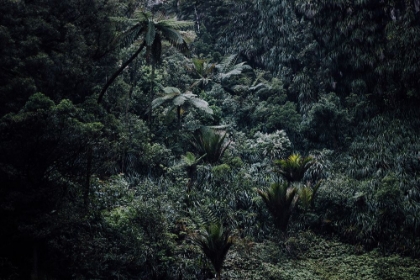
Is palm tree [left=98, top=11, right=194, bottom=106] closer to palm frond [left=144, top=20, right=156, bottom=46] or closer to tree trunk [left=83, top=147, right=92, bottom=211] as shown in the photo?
palm frond [left=144, top=20, right=156, bottom=46]

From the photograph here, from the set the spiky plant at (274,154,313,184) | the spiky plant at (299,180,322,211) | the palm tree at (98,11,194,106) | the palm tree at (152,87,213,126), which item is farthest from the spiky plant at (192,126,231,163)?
the palm tree at (98,11,194,106)

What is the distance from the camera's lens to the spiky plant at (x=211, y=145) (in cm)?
1593

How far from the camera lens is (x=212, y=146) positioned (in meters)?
15.9

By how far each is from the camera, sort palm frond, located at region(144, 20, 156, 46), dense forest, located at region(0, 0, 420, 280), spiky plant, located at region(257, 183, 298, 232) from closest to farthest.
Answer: dense forest, located at region(0, 0, 420, 280), palm frond, located at region(144, 20, 156, 46), spiky plant, located at region(257, 183, 298, 232)

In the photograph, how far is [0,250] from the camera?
8.70 meters

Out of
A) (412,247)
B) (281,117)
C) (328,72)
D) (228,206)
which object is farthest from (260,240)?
(328,72)

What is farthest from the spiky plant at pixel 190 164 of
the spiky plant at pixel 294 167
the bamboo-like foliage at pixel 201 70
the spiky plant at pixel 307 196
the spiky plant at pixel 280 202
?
the bamboo-like foliage at pixel 201 70

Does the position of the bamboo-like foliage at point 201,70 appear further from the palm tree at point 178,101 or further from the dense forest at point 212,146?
the palm tree at point 178,101

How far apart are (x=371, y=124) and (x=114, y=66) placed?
1089 centimetres

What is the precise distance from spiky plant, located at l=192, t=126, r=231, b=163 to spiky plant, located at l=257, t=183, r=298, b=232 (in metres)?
3.50

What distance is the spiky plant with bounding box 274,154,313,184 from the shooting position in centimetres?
1491

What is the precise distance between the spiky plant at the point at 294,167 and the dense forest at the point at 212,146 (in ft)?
0.18

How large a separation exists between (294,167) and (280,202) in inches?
97.4

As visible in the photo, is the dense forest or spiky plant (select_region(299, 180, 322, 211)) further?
spiky plant (select_region(299, 180, 322, 211))
